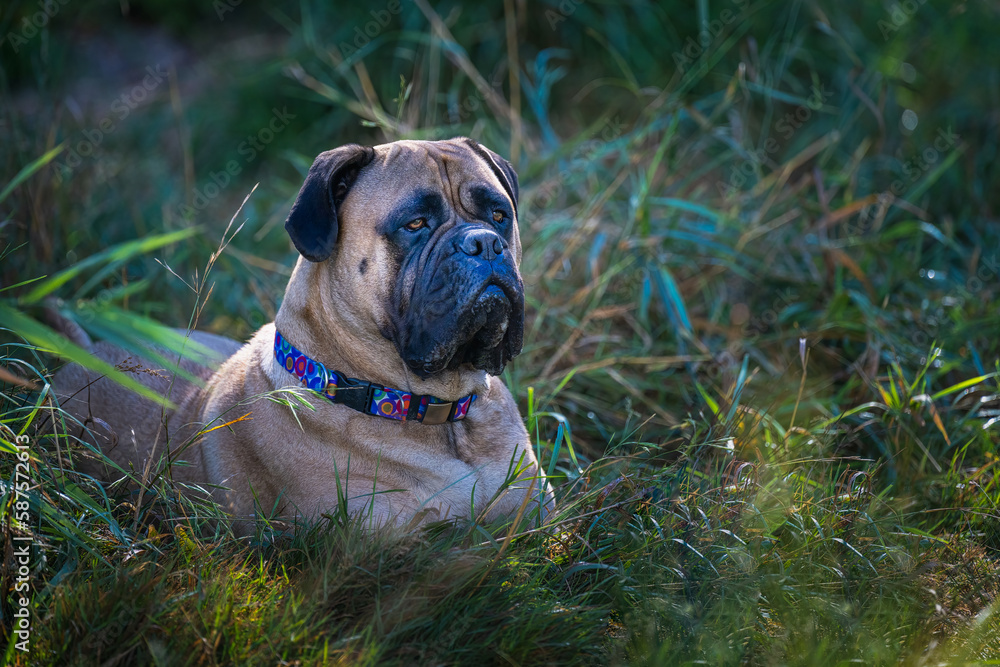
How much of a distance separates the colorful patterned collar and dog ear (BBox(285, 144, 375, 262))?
38 centimetres

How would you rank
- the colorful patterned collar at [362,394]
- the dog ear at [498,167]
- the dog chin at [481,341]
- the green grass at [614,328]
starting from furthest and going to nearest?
the dog ear at [498,167], the colorful patterned collar at [362,394], the dog chin at [481,341], the green grass at [614,328]

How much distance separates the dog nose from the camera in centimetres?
283

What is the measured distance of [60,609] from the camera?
2.24 m

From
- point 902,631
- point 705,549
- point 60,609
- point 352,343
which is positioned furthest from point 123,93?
point 902,631

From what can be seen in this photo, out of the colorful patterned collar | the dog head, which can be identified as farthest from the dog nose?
the colorful patterned collar

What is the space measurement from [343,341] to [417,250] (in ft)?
1.40

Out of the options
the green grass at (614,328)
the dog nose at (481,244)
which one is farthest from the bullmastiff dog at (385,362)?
the green grass at (614,328)

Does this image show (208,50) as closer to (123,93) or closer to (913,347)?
(123,93)

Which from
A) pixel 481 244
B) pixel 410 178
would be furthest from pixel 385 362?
pixel 410 178

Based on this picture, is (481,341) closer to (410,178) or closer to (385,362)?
(385,362)

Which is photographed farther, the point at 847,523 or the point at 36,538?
the point at 847,523

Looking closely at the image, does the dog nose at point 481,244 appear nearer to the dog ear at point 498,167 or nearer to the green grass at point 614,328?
the dog ear at point 498,167

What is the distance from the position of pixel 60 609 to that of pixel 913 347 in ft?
12.6

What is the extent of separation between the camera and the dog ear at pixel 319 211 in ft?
9.51
